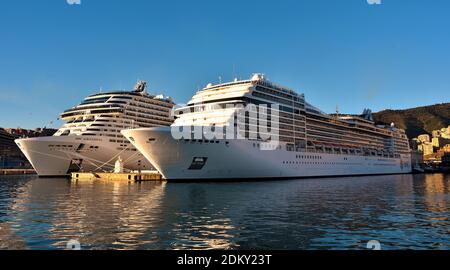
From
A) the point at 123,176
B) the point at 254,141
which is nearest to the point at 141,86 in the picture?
the point at 123,176

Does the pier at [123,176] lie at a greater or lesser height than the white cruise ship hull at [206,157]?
lesser

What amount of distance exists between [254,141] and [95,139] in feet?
109

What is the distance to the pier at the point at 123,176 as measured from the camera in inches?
2212

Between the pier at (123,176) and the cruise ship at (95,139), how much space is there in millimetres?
3887

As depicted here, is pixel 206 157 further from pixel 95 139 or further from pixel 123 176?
pixel 95 139

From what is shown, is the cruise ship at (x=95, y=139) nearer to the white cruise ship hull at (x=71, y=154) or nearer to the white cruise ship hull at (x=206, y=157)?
the white cruise ship hull at (x=71, y=154)

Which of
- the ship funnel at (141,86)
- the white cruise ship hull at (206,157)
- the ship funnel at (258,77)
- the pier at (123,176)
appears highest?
the ship funnel at (141,86)

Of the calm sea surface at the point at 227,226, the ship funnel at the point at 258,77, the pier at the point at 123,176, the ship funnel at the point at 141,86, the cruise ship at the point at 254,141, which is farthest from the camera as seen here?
the ship funnel at the point at 141,86

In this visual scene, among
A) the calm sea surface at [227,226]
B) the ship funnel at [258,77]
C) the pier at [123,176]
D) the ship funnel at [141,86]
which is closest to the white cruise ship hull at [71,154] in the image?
the pier at [123,176]

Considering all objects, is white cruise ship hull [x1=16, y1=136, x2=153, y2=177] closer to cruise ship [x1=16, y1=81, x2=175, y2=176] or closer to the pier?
cruise ship [x1=16, y1=81, x2=175, y2=176]

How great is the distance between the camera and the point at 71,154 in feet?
212

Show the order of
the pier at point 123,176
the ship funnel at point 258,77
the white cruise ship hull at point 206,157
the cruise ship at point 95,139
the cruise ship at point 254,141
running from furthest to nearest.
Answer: the cruise ship at point 95,139, the pier at point 123,176, the ship funnel at point 258,77, the cruise ship at point 254,141, the white cruise ship hull at point 206,157

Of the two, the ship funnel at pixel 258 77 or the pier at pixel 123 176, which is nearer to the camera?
the ship funnel at pixel 258 77
